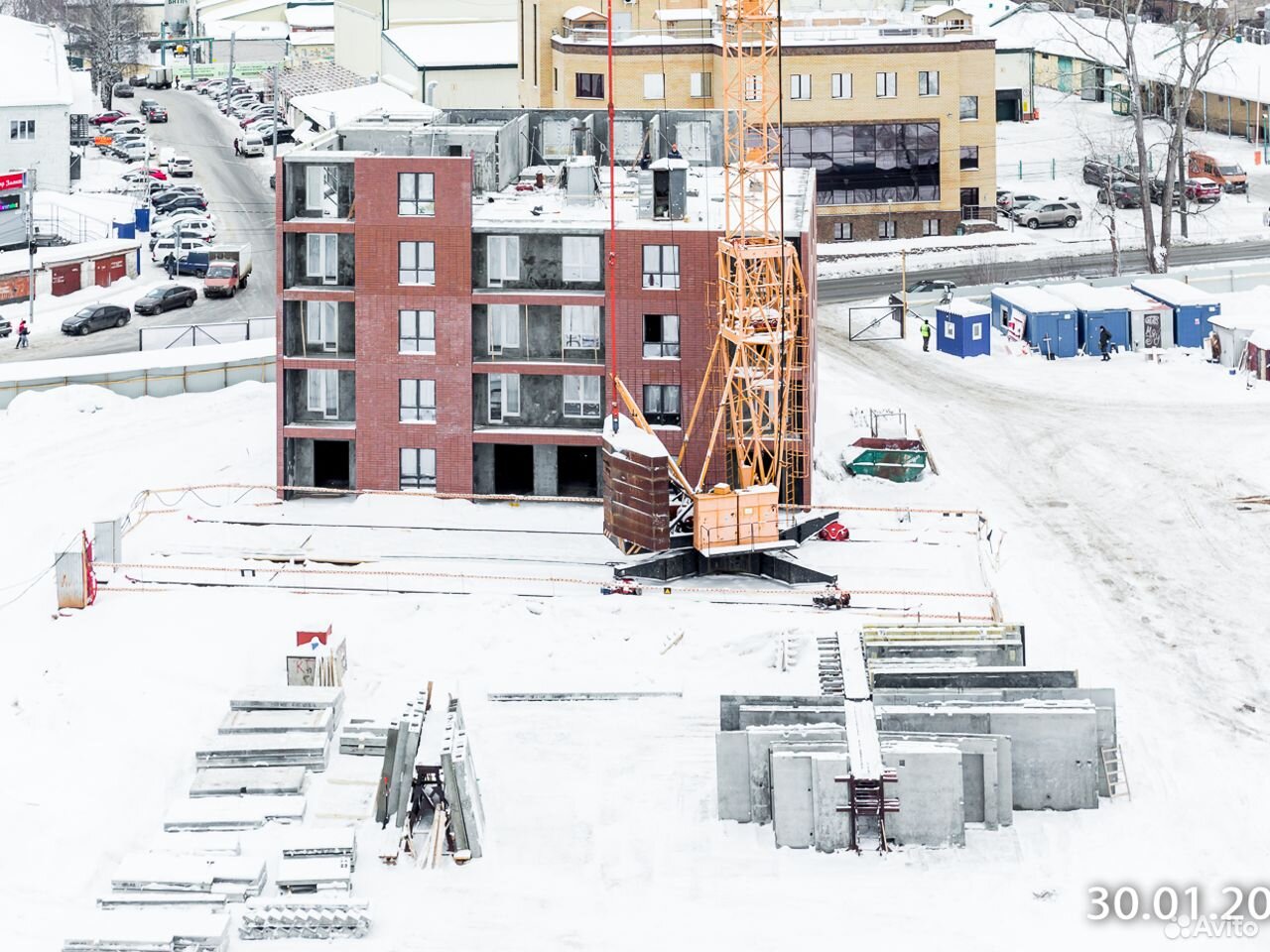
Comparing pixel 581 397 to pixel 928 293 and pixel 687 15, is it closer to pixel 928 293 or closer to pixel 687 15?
pixel 928 293

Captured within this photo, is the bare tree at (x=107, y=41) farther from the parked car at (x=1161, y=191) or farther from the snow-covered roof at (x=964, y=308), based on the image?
the snow-covered roof at (x=964, y=308)

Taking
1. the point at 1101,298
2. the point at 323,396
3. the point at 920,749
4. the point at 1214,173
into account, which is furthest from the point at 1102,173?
the point at 920,749

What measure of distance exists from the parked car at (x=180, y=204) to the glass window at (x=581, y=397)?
61040mm

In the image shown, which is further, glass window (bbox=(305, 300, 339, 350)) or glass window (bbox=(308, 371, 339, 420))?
glass window (bbox=(308, 371, 339, 420))

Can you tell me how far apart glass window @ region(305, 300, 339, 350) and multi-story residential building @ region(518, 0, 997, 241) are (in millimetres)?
46163

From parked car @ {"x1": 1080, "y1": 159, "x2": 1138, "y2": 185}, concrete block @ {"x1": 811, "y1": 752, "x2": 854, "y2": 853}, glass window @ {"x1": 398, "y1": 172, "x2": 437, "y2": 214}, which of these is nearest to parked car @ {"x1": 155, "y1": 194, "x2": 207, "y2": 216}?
parked car @ {"x1": 1080, "y1": 159, "x2": 1138, "y2": 185}

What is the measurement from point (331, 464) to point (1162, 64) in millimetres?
86394

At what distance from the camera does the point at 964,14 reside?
12288 centimetres

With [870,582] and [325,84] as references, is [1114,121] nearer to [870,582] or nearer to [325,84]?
[325,84]

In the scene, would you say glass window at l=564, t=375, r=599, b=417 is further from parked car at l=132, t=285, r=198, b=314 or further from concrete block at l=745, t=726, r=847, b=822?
parked car at l=132, t=285, r=198, b=314

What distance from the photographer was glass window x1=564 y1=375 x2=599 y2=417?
76875 millimetres

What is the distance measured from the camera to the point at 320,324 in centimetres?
7838

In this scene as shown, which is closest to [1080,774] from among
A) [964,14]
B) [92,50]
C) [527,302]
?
[527,302]

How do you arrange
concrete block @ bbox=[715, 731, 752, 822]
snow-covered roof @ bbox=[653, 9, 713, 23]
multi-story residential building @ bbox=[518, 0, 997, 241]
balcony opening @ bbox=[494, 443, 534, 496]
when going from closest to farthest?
1. concrete block @ bbox=[715, 731, 752, 822]
2. balcony opening @ bbox=[494, 443, 534, 496]
3. multi-story residential building @ bbox=[518, 0, 997, 241]
4. snow-covered roof @ bbox=[653, 9, 713, 23]
